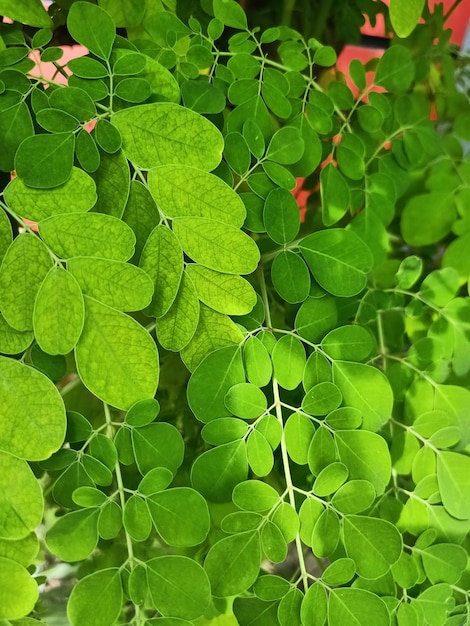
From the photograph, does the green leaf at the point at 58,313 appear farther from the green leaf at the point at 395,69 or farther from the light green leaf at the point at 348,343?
the green leaf at the point at 395,69

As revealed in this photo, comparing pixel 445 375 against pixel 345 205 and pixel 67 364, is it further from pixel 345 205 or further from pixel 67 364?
pixel 67 364

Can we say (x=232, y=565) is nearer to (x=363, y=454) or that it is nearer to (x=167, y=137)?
(x=363, y=454)

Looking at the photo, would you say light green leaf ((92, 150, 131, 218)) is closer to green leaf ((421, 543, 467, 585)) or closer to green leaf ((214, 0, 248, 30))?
green leaf ((214, 0, 248, 30))

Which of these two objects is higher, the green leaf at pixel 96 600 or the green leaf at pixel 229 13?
the green leaf at pixel 229 13

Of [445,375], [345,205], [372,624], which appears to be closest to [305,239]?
[345,205]

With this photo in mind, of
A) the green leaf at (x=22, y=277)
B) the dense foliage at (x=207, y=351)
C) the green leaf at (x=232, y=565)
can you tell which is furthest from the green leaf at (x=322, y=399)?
the green leaf at (x=22, y=277)

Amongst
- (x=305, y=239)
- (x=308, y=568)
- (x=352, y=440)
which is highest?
(x=305, y=239)

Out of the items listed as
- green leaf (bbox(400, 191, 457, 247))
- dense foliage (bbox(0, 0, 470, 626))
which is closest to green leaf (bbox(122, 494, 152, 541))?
dense foliage (bbox(0, 0, 470, 626))

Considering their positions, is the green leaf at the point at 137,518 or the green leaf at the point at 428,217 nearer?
the green leaf at the point at 137,518
